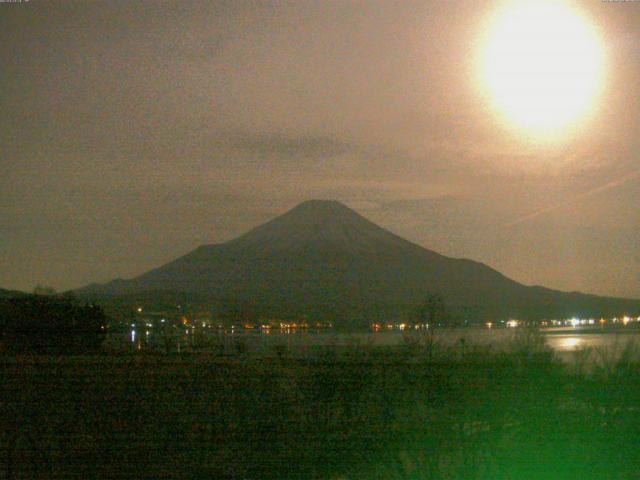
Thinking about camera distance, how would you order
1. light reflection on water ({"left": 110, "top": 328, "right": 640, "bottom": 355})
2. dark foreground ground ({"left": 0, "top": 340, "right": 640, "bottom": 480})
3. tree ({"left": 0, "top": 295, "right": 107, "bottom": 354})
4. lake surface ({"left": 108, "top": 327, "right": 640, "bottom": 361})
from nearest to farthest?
dark foreground ground ({"left": 0, "top": 340, "right": 640, "bottom": 480}), lake surface ({"left": 108, "top": 327, "right": 640, "bottom": 361}), light reflection on water ({"left": 110, "top": 328, "right": 640, "bottom": 355}), tree ({"left": 0, "top": 295, "right": 107, "bottom": 354})

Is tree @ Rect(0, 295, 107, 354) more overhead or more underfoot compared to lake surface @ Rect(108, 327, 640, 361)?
more overhead

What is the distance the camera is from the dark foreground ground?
8750 millimetres

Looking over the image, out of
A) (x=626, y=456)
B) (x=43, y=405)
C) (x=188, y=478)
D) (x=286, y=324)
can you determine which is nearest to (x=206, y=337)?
(x=286, y=324)

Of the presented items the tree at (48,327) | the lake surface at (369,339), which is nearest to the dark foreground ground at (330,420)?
the lake surface at (369,339)

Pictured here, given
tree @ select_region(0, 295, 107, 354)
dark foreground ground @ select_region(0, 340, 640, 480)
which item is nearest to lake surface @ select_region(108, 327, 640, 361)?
tree @ select_region(0, 295, 107, 354)

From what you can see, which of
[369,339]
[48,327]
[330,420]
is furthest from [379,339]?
[48,327]

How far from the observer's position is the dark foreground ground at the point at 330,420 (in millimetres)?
8750

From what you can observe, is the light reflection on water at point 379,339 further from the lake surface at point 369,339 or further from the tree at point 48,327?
the tree at point 48,327

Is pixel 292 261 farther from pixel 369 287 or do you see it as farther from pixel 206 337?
pixel 206 337

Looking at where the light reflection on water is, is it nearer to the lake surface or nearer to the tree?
the lake surface

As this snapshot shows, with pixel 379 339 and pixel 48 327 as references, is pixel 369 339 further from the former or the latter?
pixel 48 327

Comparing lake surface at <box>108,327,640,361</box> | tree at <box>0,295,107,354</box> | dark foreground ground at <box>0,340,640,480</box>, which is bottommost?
dark foreground ground at <box>0,340,640,480</box>

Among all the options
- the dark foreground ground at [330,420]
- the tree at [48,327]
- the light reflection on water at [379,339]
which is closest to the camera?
the dark foreground ground at [330,420]

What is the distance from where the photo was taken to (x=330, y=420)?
34.9 feet
